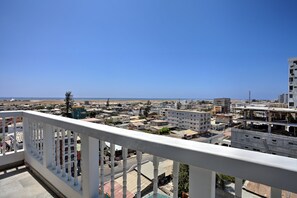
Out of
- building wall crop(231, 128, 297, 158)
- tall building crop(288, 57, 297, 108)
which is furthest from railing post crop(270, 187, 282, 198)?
tall building crop(288, 57, 297, 108)

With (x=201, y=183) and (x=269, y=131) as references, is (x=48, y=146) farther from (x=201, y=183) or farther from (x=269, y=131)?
(x=269, y=131)

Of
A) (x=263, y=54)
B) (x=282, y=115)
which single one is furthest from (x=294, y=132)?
(x=263, y=54)

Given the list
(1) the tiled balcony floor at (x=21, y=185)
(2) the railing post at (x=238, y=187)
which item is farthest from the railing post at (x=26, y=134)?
(2) the railing post at (x=238, y=187)

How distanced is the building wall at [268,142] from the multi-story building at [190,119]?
13.3 m

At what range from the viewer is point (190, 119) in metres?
31.7

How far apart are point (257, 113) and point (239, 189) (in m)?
19.4

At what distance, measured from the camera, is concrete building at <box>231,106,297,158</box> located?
13.7m

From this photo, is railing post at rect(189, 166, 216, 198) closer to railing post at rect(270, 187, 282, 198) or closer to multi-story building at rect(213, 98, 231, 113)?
railing post at rect(270, 187, 282, 198)

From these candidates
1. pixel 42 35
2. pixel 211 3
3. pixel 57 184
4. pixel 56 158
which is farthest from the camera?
pixel 211 3

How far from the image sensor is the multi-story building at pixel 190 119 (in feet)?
99.5

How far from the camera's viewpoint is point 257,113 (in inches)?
661

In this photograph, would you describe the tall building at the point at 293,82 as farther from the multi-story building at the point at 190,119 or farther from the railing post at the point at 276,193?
the railing post at the point at 276,193

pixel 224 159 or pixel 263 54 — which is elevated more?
pixel 263 54

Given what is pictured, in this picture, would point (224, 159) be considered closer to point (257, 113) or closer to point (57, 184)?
point (57, 184)
